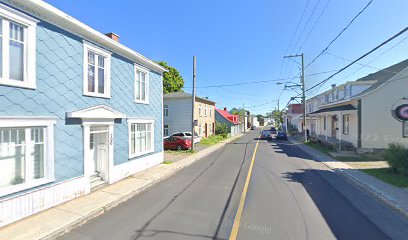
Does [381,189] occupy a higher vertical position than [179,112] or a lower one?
lower

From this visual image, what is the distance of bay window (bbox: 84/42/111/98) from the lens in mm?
8453

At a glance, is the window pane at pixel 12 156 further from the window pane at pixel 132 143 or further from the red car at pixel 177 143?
the red car at pixel 177 143

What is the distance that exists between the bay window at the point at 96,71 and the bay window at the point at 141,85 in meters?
2.38

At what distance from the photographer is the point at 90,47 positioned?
8.56m

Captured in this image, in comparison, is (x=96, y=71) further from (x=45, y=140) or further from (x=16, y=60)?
(x=45, y=140)

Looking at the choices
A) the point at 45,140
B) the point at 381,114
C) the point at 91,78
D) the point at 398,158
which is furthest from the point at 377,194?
the point at 381,114

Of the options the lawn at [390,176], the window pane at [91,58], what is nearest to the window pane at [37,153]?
the window pane at [91,58]

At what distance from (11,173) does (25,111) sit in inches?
67.0

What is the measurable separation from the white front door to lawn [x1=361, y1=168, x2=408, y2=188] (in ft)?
39.8

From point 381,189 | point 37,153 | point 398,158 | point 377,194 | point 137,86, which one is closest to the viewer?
point 37,153

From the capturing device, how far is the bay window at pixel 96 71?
27.7 feet

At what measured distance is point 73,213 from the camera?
251 inches

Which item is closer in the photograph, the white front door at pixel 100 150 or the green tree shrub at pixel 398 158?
the white front door at pixel 100 150

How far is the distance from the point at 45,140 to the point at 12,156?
0.89 m
